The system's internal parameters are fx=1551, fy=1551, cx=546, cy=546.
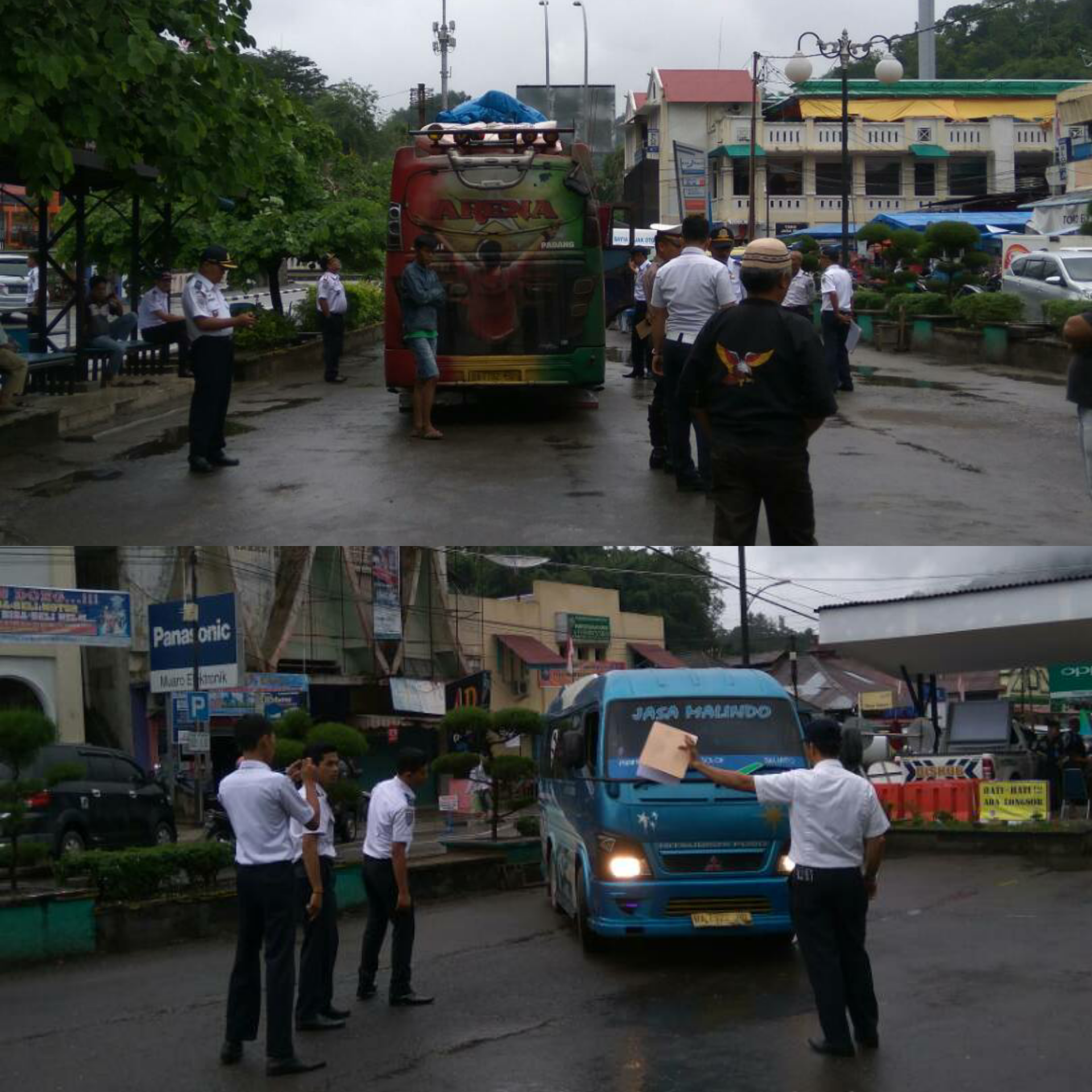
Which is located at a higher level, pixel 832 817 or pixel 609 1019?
pixel 832 817

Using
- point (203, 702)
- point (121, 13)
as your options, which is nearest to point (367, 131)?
point (203, 702)

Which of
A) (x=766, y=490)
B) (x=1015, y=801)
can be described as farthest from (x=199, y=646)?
(x=766, y=490)

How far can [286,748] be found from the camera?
46.0 feet

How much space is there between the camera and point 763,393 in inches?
311

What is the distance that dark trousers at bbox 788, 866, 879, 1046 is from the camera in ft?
22.4

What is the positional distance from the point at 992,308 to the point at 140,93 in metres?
14.8

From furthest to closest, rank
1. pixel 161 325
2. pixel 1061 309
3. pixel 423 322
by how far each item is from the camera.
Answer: pixel 1061 309 → pixel 161 325 → pixel 423 322

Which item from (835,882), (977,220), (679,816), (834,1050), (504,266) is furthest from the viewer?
(977,220)

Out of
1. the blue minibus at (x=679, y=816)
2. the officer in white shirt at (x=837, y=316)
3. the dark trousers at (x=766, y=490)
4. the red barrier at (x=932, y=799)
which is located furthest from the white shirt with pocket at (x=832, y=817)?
the red barrier at (x=932, y=799)

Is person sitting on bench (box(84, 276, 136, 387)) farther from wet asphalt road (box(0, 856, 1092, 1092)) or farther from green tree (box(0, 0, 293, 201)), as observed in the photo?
wet asphalt road (box(0, 856, 1092, 1092))

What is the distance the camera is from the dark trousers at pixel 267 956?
22.2ft

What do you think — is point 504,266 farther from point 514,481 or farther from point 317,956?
point 317,956

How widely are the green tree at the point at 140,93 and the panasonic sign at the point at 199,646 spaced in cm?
767

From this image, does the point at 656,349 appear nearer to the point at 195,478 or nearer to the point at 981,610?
the point at 195,478
